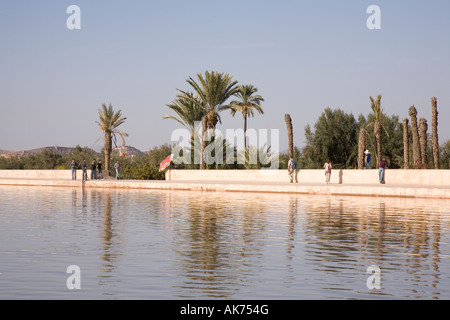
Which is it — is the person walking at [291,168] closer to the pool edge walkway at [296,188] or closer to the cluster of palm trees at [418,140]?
the pool edge walkway at [296,188]

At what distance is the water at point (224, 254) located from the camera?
7809 millimetres

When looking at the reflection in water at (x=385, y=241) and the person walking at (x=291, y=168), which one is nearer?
the reflection in water at (x=385, y=241)

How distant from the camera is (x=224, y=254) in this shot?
10586 mm

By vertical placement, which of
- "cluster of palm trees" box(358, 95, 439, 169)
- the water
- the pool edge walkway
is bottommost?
the water

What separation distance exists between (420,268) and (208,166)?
39378 millimetres

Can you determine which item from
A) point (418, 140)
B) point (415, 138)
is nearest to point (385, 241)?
point (415, 138)

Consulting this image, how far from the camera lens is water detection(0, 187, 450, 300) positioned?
7809 millimetres

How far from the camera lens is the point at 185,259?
32.9 ft

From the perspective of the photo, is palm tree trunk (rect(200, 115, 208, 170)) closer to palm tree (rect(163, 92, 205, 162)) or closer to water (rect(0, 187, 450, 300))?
palm tree (rect(163, 92, 205, 162))

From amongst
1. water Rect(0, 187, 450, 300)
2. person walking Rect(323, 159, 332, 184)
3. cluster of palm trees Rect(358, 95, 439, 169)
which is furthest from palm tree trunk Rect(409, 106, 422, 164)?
water Rect(0, 187, 450, 300)

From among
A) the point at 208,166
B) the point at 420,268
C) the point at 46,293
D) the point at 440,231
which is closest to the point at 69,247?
the point at 46,293

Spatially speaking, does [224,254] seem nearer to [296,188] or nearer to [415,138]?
[296,188]

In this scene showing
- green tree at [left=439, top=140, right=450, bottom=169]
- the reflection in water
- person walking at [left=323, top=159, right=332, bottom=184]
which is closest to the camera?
the reflection in water

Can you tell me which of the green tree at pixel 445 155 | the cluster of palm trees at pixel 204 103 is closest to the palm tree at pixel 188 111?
Answer: the cluster of palm trees at pixel 204 103
